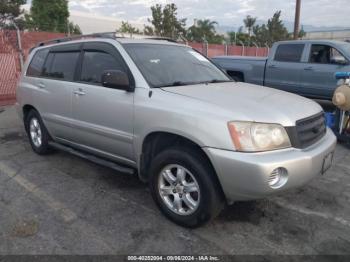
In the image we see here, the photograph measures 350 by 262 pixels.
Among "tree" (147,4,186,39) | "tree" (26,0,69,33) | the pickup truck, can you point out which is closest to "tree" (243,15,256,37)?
"tree" (147,4,186,39)

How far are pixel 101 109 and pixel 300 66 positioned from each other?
6583 mm

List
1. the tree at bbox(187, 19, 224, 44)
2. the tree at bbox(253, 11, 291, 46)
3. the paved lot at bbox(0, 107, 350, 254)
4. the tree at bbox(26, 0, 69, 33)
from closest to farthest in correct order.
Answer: the paved lot at bbox(0, 107, 350, 254), the tree at bbox(26, 0, 69, 33), the tree at bbox(187, 19, 224, 44), the tree at bbox(253, 11, 291, 46)

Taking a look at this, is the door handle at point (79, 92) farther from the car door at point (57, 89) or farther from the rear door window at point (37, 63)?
the rear door window at point (37, 63)

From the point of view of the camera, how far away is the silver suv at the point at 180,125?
2.86 meters

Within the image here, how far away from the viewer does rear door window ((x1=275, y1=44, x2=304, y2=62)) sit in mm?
9070

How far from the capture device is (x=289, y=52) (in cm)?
927

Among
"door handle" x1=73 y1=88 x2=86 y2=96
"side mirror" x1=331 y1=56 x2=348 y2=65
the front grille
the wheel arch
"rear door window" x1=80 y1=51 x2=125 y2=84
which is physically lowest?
the wheel arch

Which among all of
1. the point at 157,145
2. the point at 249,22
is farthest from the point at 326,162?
the point at 249,22

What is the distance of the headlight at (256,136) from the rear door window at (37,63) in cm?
345

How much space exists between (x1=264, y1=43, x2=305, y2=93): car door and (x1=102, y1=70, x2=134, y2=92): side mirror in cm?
656

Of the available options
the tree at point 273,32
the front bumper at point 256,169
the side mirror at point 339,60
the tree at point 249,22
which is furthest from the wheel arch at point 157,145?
the tree at point 249,22

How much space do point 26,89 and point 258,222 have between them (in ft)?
12.9

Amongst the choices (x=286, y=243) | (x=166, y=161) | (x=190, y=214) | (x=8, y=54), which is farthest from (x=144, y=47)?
(x=8, y=54)

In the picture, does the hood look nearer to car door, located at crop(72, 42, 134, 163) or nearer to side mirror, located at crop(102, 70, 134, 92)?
side mirror, located at crop(102, 70, 134, 92)
